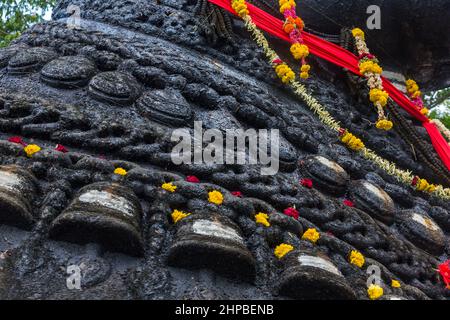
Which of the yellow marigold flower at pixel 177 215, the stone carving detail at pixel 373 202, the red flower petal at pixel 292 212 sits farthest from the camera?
the stone carving detail at pixel 373 202

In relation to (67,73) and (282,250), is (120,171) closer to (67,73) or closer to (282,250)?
(282,250)

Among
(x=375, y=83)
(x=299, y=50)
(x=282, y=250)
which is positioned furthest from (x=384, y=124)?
(x=282, y=250)

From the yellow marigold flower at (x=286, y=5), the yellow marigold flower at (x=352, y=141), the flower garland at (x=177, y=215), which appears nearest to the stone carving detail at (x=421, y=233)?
the yellow marigold flower at (x=352, y=141)

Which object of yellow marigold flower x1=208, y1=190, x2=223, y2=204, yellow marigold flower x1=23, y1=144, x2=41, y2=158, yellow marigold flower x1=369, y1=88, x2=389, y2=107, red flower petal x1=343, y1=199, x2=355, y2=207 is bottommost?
yellow marigold flower x1=208, y1=190, x2=223, y2=204

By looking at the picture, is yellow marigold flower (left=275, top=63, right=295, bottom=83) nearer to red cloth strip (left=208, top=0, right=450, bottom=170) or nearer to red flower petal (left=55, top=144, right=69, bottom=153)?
red cloth strip (left=208, top=0, right=450, bottom=170)

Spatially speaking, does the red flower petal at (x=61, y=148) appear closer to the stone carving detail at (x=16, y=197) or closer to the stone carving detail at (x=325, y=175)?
the stone carving detail at (x=16, y=197)

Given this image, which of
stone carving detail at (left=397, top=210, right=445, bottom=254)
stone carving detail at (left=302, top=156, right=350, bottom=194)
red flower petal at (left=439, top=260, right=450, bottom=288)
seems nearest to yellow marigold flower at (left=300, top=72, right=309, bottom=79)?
stone carving detail at (left=302, top=156, right=350, bottom=194)

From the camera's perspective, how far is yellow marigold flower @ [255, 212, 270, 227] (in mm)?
2258

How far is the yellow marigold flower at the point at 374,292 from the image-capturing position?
2.12 meters

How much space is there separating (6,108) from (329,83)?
264 cm

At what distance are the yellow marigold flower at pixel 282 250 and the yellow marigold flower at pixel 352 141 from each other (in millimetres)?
1610

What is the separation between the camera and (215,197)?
2258 millimetres

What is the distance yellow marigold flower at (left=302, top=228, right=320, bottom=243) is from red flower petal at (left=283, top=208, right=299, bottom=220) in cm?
10

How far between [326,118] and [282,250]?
1.76 metres
